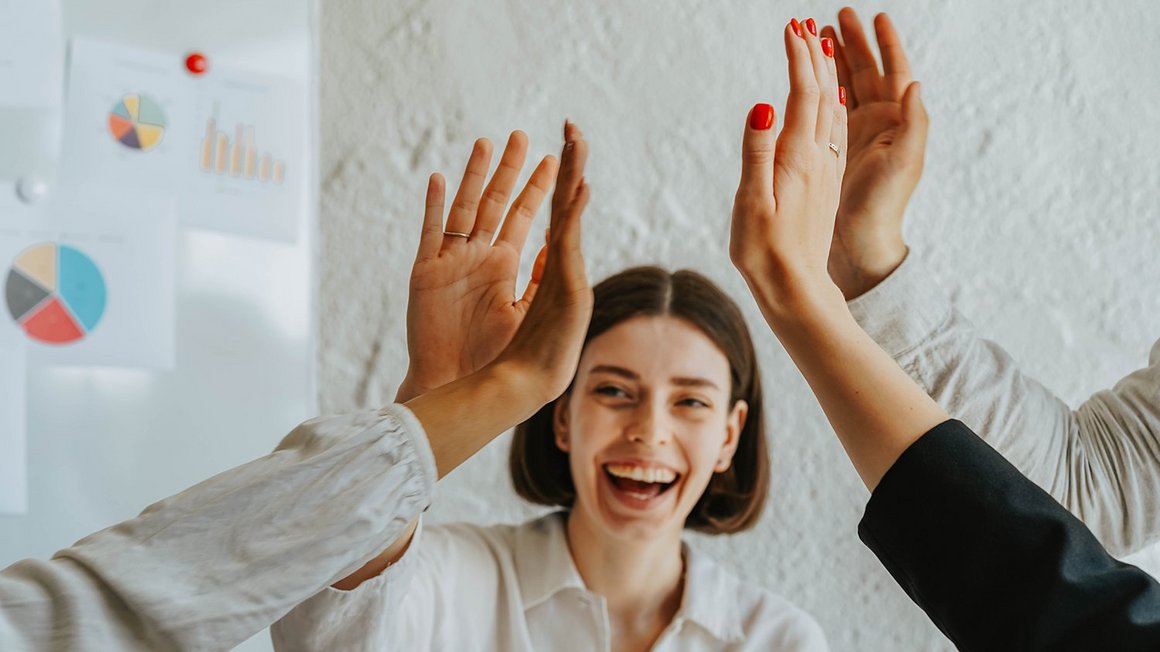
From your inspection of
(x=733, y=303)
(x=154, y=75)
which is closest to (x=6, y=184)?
(x=154, y=75)

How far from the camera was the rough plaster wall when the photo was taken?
1642 millimetres

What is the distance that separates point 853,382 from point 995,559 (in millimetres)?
127

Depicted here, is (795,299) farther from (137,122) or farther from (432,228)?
(137,122)

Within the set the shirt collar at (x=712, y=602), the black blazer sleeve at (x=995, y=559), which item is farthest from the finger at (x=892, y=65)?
the shirt collar at (x=712, y=602)

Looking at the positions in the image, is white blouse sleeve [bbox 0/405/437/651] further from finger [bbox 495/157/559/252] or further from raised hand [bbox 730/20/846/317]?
finger [bbox 495/157/559/252]

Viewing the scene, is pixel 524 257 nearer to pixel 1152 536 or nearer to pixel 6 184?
pixel 6 184

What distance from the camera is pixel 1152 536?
0.98 meters

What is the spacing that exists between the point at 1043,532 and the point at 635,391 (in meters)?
0.90

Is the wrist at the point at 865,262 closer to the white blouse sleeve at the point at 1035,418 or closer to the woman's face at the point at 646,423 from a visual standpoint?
the white blouse sleeve at the point at 1035,418

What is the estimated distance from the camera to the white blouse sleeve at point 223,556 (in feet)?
1.81

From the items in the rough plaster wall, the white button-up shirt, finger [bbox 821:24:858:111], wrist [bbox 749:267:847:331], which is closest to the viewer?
wrist [bbox 749:267:847:331]

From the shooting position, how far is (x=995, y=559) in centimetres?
58

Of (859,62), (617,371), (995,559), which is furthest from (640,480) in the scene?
(995,559)

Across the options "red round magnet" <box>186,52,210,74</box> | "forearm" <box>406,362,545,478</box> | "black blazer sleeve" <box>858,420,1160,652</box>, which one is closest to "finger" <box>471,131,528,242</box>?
"forearm" <box>406,362,545,478</box>
